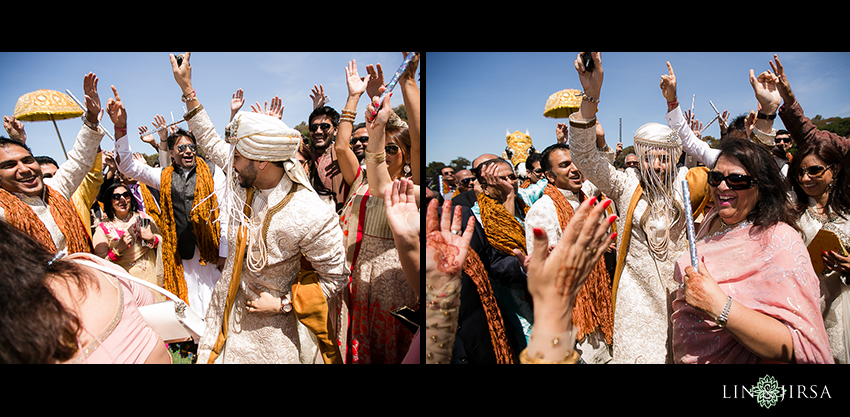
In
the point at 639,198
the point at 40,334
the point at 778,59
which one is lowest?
the point at 40,334

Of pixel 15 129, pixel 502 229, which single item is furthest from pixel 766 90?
pixel 15 129

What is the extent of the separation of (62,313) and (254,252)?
746mm

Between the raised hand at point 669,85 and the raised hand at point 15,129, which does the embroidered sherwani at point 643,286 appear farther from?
the raised hand at point 15,129

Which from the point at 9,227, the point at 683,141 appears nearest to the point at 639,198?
the point at 683,141

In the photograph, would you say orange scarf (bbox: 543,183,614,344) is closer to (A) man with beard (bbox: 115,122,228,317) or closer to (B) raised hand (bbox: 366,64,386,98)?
(B) raised hand (bbox: 366,64,386,98)

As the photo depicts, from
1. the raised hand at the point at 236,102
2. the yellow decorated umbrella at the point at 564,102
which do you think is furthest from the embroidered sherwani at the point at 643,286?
the raised hand at the point at 236,102

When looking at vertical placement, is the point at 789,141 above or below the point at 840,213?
above

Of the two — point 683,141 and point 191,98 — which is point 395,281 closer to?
point 191,98

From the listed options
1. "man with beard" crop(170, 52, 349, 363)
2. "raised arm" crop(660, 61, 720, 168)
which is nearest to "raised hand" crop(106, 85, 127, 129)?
"man with beard" crop(170, 52, 349, 363)

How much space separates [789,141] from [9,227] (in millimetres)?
5724

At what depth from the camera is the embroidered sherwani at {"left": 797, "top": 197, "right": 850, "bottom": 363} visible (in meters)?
2.27

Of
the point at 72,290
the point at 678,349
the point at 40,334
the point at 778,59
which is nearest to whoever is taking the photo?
the point at 40,334

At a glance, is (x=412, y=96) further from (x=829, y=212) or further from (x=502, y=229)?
(x=829, y=212)

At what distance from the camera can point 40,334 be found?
1.44 m
